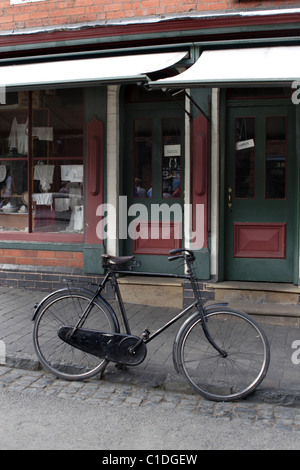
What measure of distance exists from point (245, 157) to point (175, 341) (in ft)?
11.9

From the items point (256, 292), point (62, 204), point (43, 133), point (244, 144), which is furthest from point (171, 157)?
A: point (256, 292)

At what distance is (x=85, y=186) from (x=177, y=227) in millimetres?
1457

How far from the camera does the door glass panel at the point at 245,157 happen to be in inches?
279

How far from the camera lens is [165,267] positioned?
753 centimetres

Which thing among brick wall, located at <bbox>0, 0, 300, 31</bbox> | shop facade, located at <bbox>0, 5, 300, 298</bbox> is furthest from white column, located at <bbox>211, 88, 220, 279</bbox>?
brick wall, located at <bbox>0, 0, 300, 31</bbox>

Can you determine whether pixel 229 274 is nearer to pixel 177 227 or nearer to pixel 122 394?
pixel 177 227

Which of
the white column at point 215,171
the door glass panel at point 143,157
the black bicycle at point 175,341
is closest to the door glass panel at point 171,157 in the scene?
the door glass panel at point 143,157

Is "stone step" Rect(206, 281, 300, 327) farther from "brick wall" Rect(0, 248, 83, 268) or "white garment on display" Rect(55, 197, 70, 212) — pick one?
"white garment on display" Rect(55, 197, 70, 212)

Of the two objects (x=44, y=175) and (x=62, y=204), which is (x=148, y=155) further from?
(x=44, y=175)

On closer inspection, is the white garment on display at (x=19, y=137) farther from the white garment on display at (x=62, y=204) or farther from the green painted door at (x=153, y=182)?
the green painted door at (x=153, y=182)

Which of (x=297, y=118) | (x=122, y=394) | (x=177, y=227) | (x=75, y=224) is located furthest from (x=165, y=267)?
(x=122, y=394)

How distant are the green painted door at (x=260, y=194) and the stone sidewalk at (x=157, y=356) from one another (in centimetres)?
101

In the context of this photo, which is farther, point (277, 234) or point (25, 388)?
point (277, 234)

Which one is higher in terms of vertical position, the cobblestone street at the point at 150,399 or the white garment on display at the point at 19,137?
the white garment on display at the point at 19,137
